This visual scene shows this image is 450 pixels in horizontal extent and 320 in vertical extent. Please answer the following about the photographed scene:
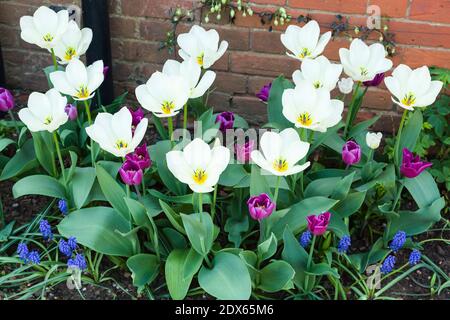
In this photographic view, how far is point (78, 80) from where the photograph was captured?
179 cm

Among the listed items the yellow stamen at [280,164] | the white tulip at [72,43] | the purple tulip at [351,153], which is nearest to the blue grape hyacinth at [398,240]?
the purple tulip at [351,153]

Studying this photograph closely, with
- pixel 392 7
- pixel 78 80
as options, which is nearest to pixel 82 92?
pixel 78 80

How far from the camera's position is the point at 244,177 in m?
1.84

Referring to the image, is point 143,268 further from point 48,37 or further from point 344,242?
point 48,37

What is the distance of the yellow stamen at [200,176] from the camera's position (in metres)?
1.51

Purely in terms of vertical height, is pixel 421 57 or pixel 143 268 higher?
pixel 421 57

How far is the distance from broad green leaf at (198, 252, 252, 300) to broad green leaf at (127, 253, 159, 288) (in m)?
0.15

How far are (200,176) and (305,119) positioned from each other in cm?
36

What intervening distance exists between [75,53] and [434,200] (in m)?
1.23

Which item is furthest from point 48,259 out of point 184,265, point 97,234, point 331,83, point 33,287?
point 331,83

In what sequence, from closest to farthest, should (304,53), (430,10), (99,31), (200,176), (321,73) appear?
(200,176) → (321,73) → (304,53) → (430,10) → (99,31)

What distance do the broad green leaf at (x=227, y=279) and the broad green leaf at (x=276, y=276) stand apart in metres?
0.10

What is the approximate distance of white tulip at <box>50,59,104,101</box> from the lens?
5.85 ft
